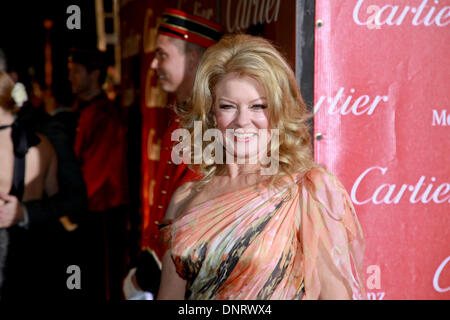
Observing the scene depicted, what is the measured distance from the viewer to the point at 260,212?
1.63m

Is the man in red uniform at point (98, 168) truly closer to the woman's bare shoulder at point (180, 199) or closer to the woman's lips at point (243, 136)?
the woman's bare shoulder at point (180, 199)

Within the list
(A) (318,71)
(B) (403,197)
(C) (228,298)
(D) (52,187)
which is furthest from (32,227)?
(B) (403,197)

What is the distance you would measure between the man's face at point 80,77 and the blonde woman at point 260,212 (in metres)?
2.77

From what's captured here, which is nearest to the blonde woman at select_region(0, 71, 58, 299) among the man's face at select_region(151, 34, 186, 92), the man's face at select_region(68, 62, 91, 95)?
the man's face at select_region(151, 34, 186, 92)

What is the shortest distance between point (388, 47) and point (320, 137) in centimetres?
47

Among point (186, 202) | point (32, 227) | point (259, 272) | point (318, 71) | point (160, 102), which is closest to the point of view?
point (259, 272)

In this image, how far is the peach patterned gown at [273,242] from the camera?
1.58 meters

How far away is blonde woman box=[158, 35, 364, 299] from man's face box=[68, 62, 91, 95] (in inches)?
109

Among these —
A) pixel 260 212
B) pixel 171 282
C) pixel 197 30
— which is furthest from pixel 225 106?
pixel 197 30

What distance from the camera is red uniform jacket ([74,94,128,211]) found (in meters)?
4.18

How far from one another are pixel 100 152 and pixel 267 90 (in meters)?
2.79

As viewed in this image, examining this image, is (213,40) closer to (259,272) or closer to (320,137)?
(320,137)

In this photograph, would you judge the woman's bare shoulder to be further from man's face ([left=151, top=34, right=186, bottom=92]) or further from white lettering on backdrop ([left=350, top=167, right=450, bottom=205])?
man's face ([left=151, top=34, right=186, bottom=92])

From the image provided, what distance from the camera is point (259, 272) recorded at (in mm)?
1592
